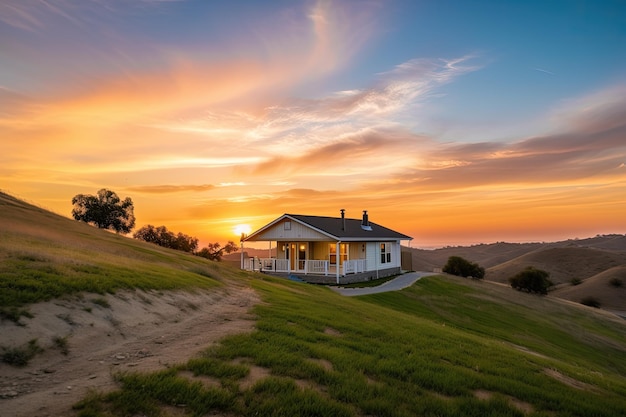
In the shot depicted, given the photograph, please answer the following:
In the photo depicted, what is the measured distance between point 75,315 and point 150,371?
10.3 feet

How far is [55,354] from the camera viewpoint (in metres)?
6.73

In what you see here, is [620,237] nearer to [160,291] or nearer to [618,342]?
[618,342]

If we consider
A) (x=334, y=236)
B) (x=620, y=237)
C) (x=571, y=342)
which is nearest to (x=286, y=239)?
(x=334, y=236)

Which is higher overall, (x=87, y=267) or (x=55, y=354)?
(x=87, y=267)

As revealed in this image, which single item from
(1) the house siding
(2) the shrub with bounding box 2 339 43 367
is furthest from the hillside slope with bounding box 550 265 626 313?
(2) the shrub with bounding box 2 339 43 367

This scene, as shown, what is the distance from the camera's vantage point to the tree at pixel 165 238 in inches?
2030

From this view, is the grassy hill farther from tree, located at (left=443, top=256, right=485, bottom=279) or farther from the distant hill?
the distant hill

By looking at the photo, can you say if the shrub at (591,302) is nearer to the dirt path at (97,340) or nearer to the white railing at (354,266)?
the white railing at (354,266)

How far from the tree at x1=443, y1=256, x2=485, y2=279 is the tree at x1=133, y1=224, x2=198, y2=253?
34.9 meters

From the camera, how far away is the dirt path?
5.33m

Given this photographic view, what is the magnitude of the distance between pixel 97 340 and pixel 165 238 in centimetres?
4706

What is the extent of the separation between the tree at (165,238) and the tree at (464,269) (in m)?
34.9

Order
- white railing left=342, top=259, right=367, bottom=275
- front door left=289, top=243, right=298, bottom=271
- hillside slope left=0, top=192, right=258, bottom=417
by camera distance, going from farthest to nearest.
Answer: front door left=289, top=243, right=298, bottom=271 < white railing left=342, top=259, right=367, bottom=275 < hillside slope left=0, top=192, right=258, bottom=417

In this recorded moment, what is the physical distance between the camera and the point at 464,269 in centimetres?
5147
